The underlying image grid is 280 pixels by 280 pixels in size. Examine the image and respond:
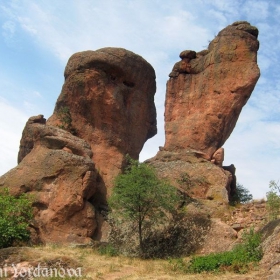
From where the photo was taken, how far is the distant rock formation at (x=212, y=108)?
974 inches

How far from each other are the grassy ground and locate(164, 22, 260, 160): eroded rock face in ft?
37.2

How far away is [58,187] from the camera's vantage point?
21516mm

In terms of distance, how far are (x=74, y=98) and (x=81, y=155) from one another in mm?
5048

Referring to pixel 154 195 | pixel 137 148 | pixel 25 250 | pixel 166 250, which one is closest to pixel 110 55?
pixel 137 148

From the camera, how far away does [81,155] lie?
23609mm

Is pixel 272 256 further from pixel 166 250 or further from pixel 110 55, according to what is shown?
pixel 110 55

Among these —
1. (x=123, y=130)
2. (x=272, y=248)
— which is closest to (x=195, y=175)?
(x=123, y=130)

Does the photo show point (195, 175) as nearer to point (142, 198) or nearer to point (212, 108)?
point (212, 108)

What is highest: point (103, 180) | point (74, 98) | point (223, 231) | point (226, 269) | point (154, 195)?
point (74, 98)

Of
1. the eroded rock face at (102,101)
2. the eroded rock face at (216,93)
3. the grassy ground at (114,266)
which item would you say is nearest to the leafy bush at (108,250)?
the grassy ground at (114,266)

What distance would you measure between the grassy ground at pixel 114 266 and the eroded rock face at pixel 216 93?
37.2ft

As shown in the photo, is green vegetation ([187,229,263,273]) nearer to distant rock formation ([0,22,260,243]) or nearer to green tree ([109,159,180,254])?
green tree ([109,159,180,254])

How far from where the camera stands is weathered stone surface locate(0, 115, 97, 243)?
20.7m

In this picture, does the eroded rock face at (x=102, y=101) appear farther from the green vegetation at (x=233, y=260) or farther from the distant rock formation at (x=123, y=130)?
the green vegetation at (x=233, y=260)
